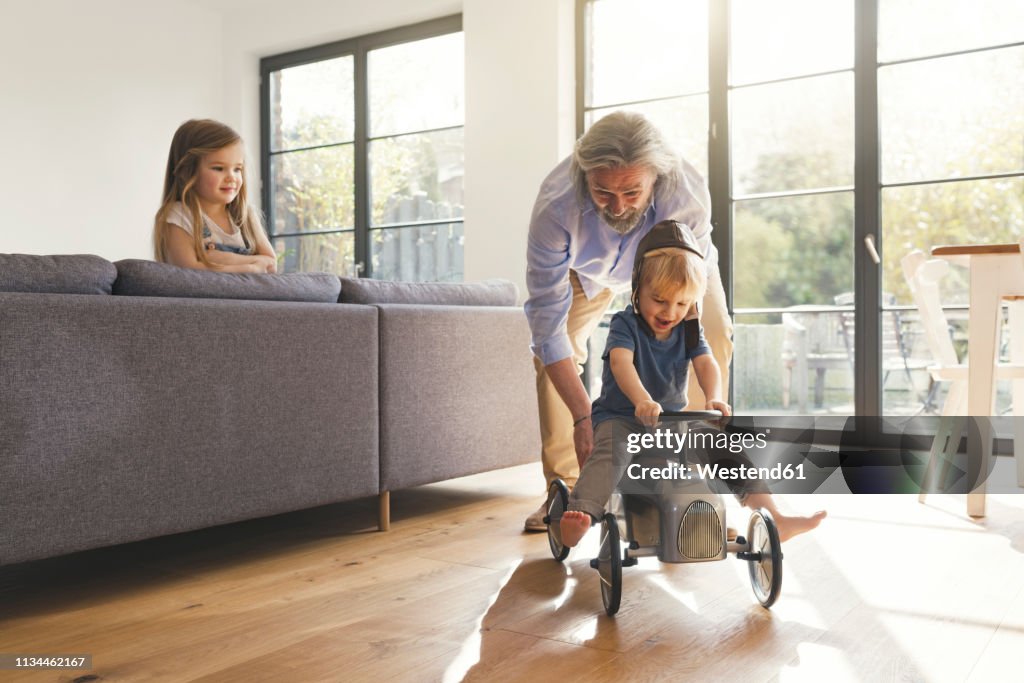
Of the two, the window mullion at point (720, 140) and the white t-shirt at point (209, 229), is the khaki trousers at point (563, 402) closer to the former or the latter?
the white t-shirt at point (209, 229)

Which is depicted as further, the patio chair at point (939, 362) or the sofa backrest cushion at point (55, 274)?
the patio chair at point (939, 362)

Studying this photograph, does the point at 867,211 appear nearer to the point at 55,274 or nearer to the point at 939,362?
the point at 939,362

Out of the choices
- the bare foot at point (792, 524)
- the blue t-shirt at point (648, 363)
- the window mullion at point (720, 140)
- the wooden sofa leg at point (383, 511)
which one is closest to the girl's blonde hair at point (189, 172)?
the wooden sofa leg at point (383, 511)

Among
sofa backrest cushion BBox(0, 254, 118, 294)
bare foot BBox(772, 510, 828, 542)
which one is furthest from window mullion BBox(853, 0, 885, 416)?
sofa backrest cushion BBox(0, 254, 118, 294)

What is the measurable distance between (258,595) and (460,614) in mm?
451

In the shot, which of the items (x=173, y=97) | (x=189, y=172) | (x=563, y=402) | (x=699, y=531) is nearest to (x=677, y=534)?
(x=699, y=531)

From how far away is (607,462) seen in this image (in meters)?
1.71

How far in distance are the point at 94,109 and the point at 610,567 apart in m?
4.92

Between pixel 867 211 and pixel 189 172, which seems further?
pixel 867 211

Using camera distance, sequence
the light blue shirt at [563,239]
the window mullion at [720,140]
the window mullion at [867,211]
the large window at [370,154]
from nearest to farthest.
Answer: the light blue shirt at [563,239] → the window mullion at [867,211] → the window mullion at [720,140] → the large window at [370,154]

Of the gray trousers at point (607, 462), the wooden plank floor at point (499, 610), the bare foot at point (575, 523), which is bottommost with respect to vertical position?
the wooden plank floor at point (499, 610)

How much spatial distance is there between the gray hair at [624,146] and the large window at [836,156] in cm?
235

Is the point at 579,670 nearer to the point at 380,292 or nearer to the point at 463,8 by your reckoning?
the point at 380,292

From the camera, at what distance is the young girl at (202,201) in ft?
8.38
